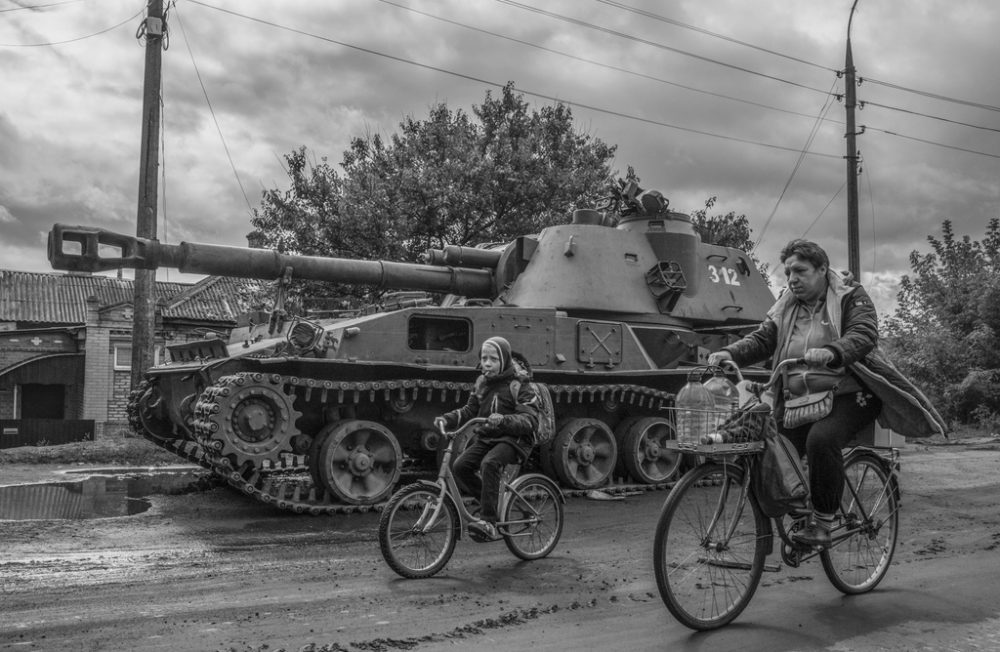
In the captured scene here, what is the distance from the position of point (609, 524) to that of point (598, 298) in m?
3.69

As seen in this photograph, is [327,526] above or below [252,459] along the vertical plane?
below

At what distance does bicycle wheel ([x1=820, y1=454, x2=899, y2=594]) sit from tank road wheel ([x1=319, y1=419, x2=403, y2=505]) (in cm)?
531

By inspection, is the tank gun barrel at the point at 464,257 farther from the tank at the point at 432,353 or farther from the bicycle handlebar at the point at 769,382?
the bicycle handlebar at the point at 769,382

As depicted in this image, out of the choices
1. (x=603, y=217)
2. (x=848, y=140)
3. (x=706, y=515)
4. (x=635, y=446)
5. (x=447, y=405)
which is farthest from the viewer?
(x=848, y=140)

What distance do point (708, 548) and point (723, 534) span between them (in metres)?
0.11

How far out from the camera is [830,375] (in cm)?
501

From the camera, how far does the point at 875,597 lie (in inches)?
214

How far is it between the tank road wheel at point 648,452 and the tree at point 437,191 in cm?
1185

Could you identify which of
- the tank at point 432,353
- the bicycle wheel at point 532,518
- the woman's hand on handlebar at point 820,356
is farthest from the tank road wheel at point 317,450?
the woman's hand on handlebar at point 820,356

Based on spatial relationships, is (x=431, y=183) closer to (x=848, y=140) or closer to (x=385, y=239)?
(x=385, y=239)

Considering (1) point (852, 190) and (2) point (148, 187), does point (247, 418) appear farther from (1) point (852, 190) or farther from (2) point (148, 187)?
(1) point (852, 190)

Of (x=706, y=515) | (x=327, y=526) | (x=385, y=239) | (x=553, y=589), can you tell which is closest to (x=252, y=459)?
(x=327, y=526)

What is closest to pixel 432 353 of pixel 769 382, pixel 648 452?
pixel 648 452

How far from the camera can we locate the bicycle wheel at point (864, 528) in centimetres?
534
